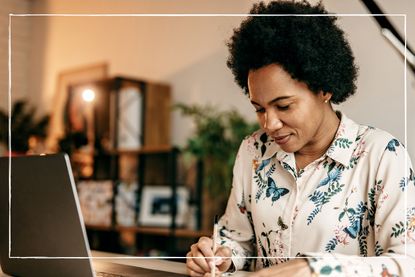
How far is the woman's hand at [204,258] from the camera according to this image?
114cm

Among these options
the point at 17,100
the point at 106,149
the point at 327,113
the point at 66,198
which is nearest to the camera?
the point at 66,198

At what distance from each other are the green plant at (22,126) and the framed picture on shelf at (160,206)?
1064mm

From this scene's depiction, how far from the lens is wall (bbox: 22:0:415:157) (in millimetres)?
1356

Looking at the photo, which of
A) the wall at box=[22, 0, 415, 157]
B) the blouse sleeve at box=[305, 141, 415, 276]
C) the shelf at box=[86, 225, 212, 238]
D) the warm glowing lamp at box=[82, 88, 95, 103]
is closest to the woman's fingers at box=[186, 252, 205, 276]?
the blouse sleeve at box=[305, 141, 415, 276]

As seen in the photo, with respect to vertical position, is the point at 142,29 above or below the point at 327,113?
above

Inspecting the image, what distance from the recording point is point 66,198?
101cm

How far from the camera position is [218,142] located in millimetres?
2723

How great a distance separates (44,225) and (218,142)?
5.48ft

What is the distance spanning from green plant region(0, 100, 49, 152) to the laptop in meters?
2.72

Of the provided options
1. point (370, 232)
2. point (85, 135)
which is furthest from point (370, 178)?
point (85, 135)

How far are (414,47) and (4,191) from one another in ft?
3.18

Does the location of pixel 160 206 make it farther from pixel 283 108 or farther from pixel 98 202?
pixel 283 108

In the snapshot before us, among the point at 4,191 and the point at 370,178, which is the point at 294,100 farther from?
the point at 4,191

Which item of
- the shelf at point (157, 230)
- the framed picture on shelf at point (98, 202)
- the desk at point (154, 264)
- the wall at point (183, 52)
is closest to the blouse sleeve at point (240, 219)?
the desk at point (154, 264)
